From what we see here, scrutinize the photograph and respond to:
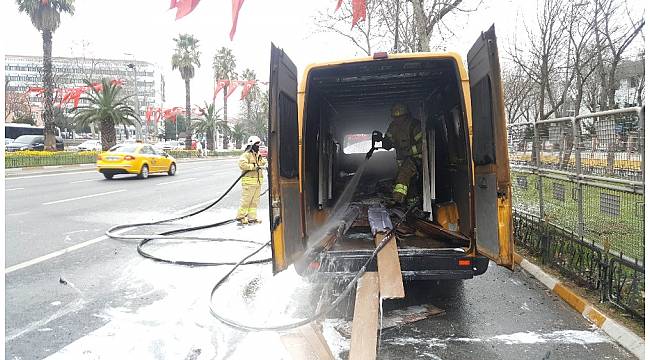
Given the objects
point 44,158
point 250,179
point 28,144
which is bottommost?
point 250,179

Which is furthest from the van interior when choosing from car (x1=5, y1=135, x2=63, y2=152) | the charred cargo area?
car (x1=5, y1=135, x2=63, y2=152)

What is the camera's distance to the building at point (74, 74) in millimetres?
50784

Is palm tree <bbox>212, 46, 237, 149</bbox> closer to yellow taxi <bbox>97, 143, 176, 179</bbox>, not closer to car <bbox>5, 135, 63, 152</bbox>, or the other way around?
car <bbox>5, 135, 63, 152</bbox>

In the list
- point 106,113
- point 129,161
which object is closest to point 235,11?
point 129,161

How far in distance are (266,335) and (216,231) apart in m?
4.91

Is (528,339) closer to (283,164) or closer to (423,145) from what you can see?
(283,164)

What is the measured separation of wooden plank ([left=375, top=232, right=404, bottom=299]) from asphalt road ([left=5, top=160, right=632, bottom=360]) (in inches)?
14.1

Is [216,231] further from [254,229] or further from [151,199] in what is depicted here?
[151,199]

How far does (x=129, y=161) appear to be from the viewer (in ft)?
62.3

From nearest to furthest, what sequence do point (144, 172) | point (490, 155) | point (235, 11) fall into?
point (490, 155) < point (235, 11) < point (144, 172)

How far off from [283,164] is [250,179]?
4799mm

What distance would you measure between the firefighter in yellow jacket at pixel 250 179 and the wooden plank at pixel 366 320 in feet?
17.5

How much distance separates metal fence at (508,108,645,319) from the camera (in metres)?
4.38

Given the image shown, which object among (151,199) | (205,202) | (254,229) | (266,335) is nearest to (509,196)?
(266,335)
